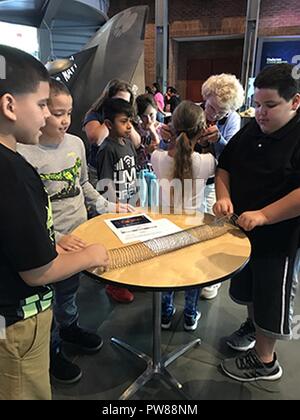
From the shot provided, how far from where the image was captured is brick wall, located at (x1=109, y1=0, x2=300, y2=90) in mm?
8469

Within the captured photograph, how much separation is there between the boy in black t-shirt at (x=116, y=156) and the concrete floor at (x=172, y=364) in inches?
29.5

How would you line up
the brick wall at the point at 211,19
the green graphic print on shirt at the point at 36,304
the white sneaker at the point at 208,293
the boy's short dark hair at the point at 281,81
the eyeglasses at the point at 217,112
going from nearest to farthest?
the green graphic print on shirt at the point at 36,304 < the boy's short dark hair at the point at 281,81 < the eyeglasses at the point at 217,112 < the white sneaker at the point at 208,293 < the brick wall at the point at 211,19

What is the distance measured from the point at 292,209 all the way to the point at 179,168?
22.9 inches

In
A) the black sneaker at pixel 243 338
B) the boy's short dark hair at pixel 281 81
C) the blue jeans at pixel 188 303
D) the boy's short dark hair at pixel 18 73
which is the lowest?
the black sneaker at pixel 243 338

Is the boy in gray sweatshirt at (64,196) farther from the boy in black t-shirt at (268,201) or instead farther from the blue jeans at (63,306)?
the boy in black t-shirt at (268,201)

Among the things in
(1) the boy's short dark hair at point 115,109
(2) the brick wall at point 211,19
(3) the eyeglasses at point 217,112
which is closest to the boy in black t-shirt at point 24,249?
(1) the boy's short dark hair at point 115,109

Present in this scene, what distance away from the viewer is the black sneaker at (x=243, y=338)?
1.79m

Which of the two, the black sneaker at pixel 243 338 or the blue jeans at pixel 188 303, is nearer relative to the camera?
the black sneaker at pixel 243 338

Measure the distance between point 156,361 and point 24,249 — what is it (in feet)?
3.63

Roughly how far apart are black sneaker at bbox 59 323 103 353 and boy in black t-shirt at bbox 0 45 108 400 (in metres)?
0.79

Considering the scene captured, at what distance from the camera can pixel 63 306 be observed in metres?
1.64

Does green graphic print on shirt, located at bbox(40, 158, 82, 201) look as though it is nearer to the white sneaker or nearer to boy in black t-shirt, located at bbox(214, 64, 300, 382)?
boy in black t-shirt, located at bbox(214, 64, 300, 382)

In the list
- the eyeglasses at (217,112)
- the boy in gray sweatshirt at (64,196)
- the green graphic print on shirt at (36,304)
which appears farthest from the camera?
the eyeglasses at (217,112)

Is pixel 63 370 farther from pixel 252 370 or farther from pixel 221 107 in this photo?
pixel 221 107
